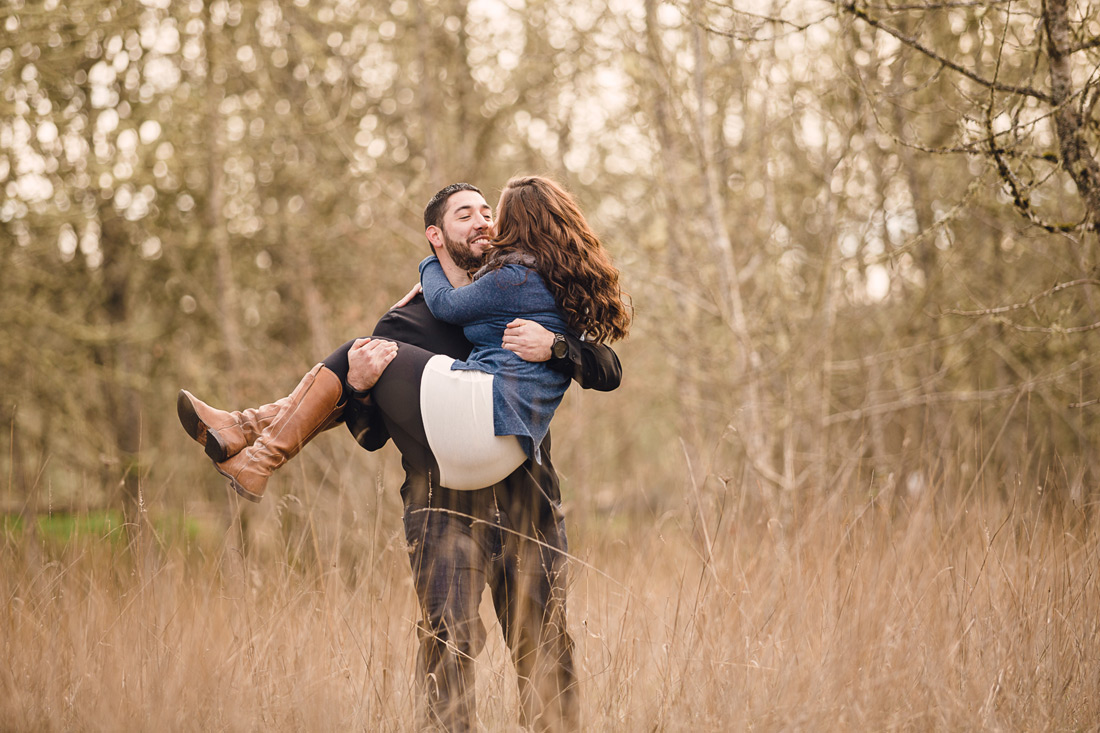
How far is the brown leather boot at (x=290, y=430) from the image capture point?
2582 millimetres

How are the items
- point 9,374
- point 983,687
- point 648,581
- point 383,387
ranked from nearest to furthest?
point 383,387, point 983,687, point 648,581, point 9,374

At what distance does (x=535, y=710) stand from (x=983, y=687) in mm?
1390

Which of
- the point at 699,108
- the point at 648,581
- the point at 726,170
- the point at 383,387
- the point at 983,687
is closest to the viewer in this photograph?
the point at 383,387

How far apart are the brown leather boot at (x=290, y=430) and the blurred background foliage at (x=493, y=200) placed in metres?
3.44

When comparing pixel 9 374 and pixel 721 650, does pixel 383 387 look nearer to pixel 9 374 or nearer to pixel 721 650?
pixel 721 650

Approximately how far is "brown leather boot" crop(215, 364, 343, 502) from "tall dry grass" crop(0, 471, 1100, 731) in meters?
0.46

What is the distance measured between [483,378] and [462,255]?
46cm

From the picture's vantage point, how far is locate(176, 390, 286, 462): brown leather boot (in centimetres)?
267

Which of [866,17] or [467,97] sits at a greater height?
[467,97]

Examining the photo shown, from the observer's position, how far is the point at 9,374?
26.6 ft

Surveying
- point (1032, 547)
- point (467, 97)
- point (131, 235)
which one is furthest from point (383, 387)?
point (131, 235)

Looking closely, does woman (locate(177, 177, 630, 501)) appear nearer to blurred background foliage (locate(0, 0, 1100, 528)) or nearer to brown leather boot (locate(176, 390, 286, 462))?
brown leather boot (locate(176, 390, 286, 462))

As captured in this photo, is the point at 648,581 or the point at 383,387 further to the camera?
the point at 648,581

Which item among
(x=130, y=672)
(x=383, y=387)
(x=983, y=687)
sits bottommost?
(x=983, y=687)
